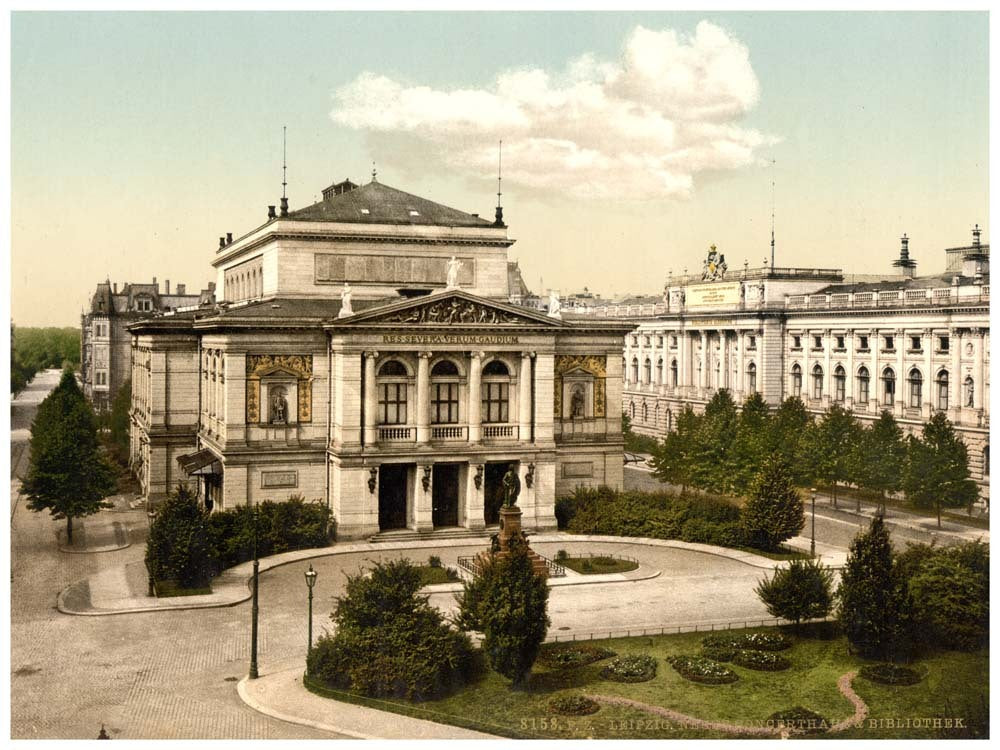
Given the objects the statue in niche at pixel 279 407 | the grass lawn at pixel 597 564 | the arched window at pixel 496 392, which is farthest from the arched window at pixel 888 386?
the statue in niche at pixel 279 407

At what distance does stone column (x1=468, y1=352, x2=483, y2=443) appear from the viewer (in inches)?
2362

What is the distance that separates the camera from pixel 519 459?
6112 cm

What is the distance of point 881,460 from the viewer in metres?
70.2

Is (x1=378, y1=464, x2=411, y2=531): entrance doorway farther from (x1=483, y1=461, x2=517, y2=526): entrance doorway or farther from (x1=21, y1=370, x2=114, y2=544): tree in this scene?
(x1=21, y1=370, x2=114, y2=544): tree

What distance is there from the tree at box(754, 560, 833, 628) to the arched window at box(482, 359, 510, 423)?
22027mm

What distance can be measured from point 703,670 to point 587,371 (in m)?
30.6

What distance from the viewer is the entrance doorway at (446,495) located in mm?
61531

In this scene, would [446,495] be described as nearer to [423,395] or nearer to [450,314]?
[423,395]

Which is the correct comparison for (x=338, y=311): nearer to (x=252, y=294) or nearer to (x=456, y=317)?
(x=456, y=317)

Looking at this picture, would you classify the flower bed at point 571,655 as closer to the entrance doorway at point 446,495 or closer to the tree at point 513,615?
the tree at point 513,615

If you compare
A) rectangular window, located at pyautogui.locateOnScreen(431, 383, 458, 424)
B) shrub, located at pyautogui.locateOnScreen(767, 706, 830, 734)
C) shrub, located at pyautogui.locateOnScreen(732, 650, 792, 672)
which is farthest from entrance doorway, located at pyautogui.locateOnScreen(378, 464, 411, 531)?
shrub, located at pyautogui.locateOnScreen(767, 706, 830, 734)

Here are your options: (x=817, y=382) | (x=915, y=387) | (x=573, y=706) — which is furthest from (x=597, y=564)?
(x=817, y=382)

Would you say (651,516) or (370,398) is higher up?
(370,398)

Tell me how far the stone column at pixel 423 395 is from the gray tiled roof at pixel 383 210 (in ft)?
33.6
